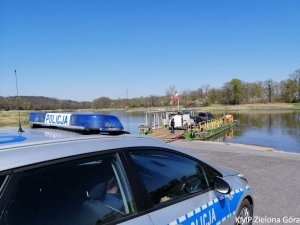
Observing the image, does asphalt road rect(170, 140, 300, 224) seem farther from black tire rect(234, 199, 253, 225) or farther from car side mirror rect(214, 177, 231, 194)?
car side mirror rect(214, 177, 231, 194)

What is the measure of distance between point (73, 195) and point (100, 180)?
293mm

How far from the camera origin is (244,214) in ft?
14.5

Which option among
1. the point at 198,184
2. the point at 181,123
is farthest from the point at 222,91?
the point at 198,184

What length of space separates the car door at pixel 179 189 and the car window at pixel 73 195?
240 millimetres

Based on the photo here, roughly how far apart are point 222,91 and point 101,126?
→ 15227cm

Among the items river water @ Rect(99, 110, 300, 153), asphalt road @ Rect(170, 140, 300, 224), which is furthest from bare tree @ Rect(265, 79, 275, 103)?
asphalt road @ Rect(170, 140, 300, 224)

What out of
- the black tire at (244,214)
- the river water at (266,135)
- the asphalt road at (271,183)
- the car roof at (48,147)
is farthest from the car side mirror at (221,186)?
the river water at (266,135)

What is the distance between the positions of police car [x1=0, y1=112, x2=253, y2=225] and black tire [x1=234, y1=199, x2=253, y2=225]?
216mm

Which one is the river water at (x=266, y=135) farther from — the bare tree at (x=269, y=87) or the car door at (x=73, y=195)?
the bare tree at (x=269, y=87)

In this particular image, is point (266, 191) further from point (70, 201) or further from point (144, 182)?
point (70, 201)

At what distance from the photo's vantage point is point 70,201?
2.40 m

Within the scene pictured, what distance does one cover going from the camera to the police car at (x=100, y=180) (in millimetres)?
2109

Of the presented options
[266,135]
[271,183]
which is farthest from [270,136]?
[271,183]

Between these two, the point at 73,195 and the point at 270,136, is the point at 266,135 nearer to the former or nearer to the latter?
the point at 270,136
